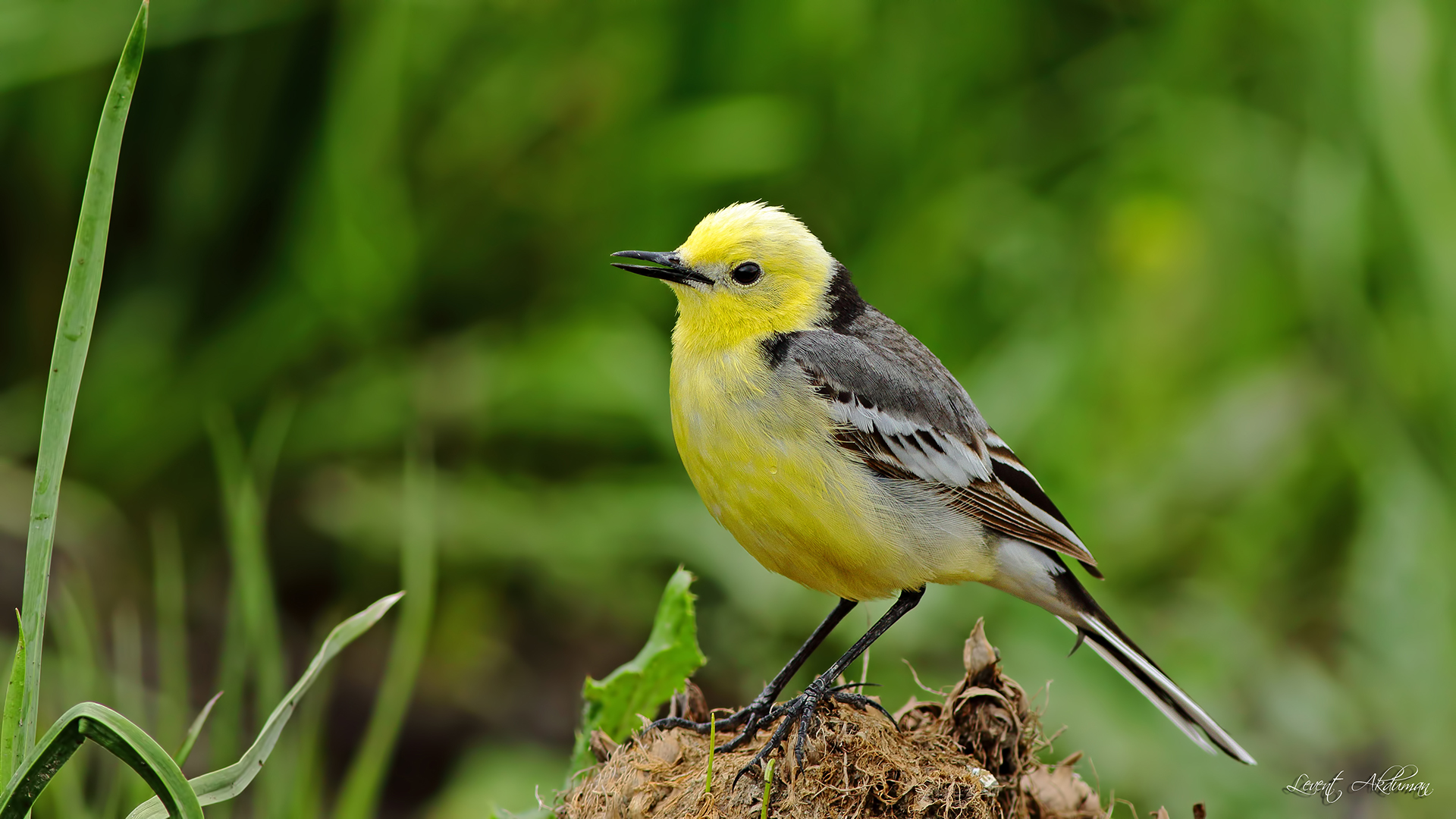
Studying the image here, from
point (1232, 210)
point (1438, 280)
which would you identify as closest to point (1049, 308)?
point (1232, 210)

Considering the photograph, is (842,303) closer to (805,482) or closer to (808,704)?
(805,482)

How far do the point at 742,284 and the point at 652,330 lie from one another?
8.35ft

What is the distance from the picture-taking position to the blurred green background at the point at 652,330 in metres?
4.85

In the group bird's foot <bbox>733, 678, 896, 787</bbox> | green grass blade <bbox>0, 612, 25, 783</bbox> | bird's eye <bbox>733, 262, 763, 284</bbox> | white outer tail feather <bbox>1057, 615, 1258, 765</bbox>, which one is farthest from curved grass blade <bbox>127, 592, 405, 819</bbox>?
white outer tail feather <bbox>1057, 615, 1258, 765</bbox>

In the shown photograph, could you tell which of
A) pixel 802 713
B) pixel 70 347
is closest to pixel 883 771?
pixel 802 713

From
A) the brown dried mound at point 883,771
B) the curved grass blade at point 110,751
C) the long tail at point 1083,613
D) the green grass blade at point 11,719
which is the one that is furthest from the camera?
the long tail at point 1083,613

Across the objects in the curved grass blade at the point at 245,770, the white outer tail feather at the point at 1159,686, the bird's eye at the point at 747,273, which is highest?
the bird's eye at the point at 747,273

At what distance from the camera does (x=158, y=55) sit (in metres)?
5.50

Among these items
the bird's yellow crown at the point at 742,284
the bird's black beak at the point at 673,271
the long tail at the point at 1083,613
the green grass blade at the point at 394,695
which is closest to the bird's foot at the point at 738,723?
the green grass blade at the point at 394,695

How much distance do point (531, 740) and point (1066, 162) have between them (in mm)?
3837

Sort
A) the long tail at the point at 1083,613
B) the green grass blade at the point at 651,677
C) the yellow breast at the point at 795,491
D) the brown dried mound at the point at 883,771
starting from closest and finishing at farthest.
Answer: the brown dried mound at the point at 883,771 → the green grass blade at the point at 651,677 → the yellow breast at the point at 795,491 → the long tail at the point at 1083,613

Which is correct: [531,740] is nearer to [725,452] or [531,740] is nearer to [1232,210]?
[725,452]

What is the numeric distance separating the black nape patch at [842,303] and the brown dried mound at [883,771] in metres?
1.03

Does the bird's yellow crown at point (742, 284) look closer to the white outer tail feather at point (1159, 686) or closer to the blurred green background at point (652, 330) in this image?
the white outer tail feather at point (1159, 686)
